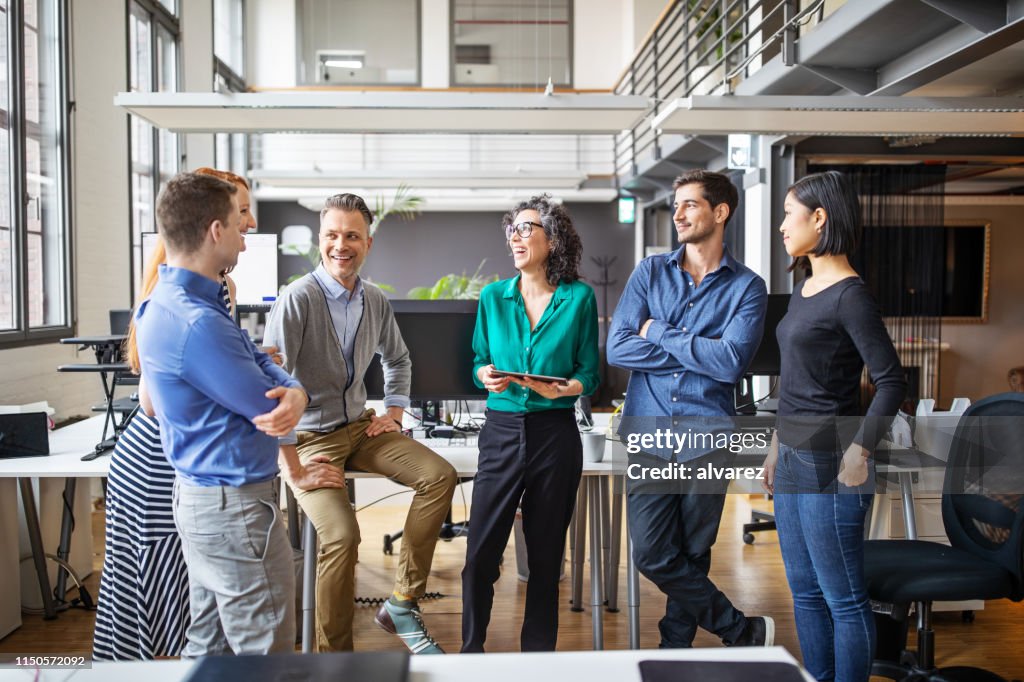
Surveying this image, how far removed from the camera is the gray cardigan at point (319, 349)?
2625 millimetres

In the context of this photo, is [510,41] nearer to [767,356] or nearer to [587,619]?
[767,356]

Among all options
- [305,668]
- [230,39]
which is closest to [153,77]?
[230,39]

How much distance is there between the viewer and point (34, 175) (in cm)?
545

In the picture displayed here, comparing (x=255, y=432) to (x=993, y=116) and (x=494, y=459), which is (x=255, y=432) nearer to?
(x=494, y=459)

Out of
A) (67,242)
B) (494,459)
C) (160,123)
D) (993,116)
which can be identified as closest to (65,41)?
(67,242)

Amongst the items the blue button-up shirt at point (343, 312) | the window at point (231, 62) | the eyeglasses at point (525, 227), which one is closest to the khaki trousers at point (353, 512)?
the blue button-up shirt at point (343, 312)

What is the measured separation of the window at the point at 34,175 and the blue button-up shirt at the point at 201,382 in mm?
3814

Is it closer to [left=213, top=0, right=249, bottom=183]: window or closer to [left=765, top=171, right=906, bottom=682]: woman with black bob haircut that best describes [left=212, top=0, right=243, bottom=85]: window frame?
[left=213, top=0, right=249, bottom=183]: window

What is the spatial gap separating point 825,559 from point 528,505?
0.90 meters

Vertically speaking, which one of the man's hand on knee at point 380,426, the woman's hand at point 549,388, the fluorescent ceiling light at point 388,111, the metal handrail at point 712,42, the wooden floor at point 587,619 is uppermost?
the metal handrail at point 712,42

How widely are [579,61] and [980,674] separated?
11014mm

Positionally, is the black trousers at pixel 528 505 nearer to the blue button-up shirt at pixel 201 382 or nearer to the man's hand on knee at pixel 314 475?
the man's hand on knee at pixel 314 475

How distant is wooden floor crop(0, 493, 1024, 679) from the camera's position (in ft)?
10.7

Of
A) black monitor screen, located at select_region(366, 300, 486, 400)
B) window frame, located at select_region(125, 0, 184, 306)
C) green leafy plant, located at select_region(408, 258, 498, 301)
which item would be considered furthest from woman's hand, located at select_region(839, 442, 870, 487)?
window frame, located at select_region(125, 0, 184, 306)
